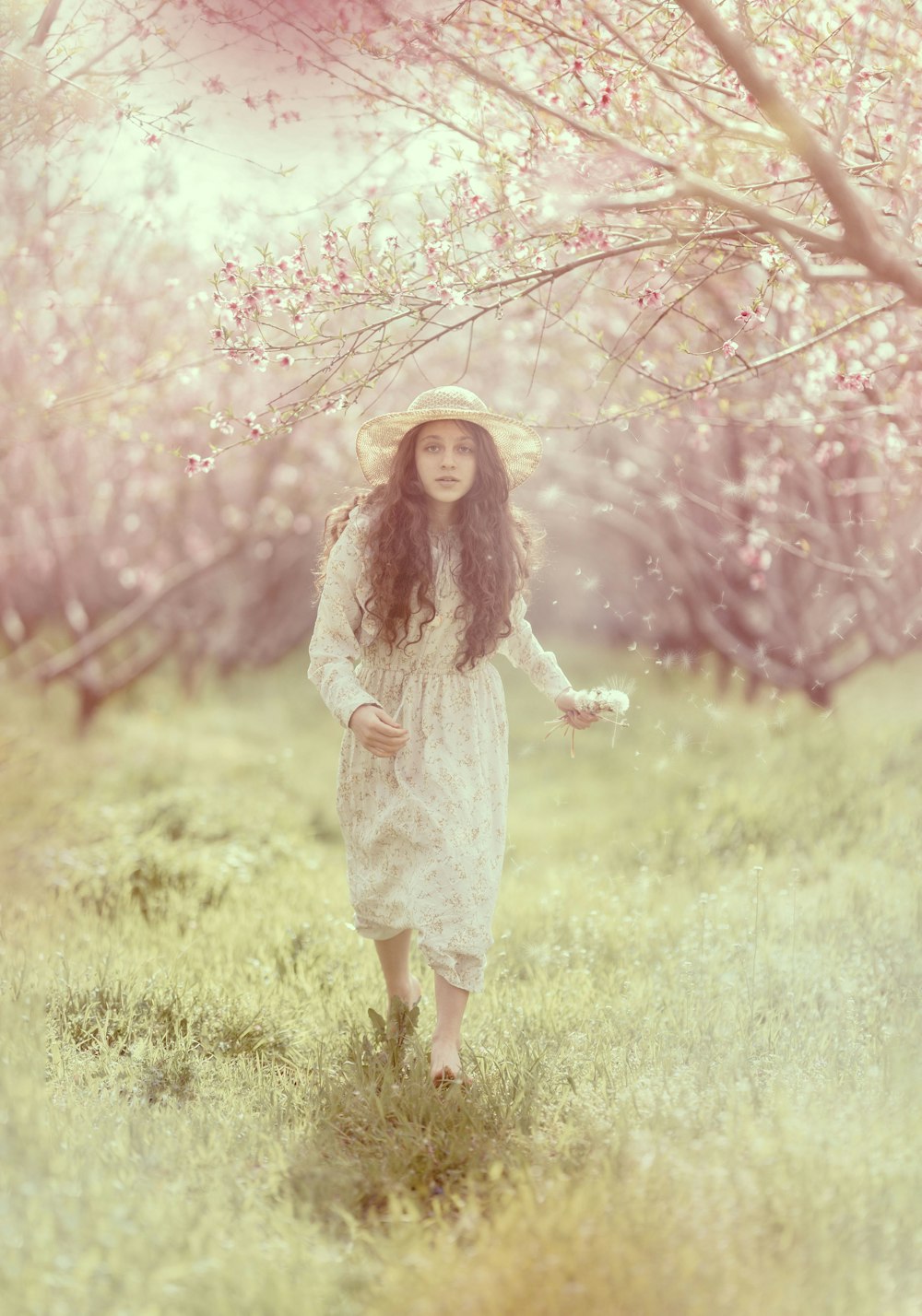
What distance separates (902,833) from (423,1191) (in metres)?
3.69

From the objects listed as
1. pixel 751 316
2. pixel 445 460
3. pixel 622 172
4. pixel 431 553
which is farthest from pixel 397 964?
pixel 622 172

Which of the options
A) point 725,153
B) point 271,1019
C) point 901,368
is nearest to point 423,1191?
point 271,1019

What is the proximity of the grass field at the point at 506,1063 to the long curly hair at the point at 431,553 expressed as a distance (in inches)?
51.0

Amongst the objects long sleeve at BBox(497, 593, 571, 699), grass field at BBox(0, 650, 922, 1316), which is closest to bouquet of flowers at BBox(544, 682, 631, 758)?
long sleeve at BBox(497, 593, 571, 699)

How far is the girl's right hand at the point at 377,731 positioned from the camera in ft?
11.2

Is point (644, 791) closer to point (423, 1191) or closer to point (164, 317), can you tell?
point (423, 1191)

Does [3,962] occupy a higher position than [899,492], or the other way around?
[899,492]

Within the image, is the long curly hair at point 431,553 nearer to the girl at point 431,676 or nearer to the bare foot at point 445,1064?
the girl at point 431,676

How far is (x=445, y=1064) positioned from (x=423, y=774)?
A: 2.73 ft

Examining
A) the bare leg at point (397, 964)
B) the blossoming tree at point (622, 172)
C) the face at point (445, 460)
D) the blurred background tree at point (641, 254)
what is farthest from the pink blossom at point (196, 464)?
the bare leg at point (397, 964)

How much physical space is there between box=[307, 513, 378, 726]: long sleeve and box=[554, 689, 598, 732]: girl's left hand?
62 cm

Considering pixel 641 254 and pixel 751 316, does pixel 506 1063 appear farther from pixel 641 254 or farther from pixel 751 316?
pixel 641 254

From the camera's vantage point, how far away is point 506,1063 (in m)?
3.70

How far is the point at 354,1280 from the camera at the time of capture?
8.27 feet
